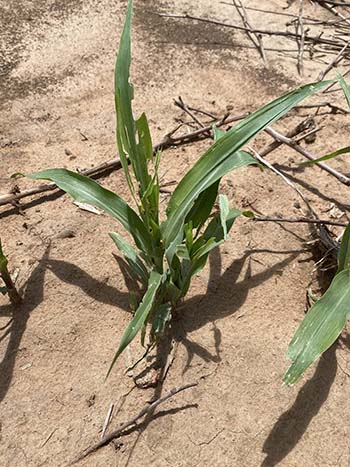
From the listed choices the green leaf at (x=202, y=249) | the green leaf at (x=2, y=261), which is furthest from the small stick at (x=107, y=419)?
the green leaf at (x=2, y=261)

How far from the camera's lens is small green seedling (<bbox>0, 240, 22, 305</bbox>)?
1.40 m

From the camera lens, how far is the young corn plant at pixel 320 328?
119 centimetres

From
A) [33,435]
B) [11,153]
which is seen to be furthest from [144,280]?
[11,153]

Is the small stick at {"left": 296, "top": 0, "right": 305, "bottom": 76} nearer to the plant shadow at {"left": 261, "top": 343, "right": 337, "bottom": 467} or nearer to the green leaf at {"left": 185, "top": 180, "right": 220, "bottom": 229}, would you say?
the green leaf at {"left": 185, "top": 180, "right": 220, "bottom": 229}

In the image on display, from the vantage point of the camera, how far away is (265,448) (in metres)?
1.30

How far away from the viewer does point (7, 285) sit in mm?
1452

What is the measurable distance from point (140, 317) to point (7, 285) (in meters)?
0.45

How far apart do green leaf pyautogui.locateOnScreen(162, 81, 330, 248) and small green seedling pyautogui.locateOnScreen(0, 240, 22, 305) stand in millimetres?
421

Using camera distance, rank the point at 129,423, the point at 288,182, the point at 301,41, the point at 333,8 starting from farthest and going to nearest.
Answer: the point at 333,8
the point at 301,41
the point at 288,182
the point at 129,423

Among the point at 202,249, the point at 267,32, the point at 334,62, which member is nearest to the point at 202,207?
the point at 202,249

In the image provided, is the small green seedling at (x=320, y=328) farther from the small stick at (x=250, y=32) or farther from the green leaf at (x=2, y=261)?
the small stick at (x=250, y=32)

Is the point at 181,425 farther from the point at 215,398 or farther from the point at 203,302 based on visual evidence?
the point at 203,302

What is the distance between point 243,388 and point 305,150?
2.96ft

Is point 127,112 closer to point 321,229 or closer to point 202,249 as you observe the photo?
point 202,249
